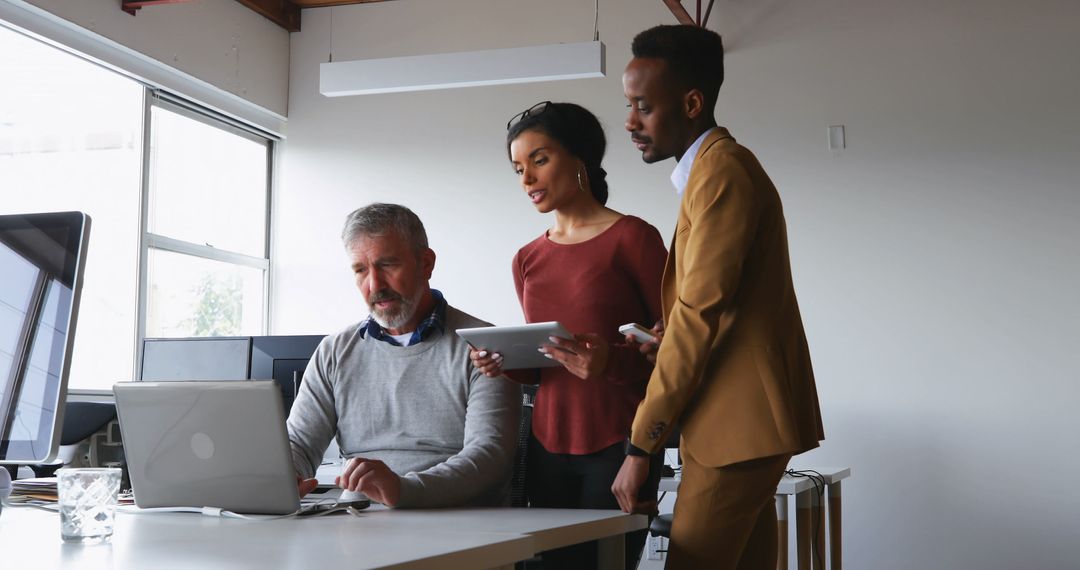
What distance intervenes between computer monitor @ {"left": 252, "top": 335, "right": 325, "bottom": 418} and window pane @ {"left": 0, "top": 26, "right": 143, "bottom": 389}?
1440 millimetres

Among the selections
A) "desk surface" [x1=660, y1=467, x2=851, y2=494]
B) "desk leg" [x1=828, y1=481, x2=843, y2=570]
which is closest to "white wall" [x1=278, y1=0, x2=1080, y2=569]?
"desk leg" [x1=828, y1=481, x2=843, y2=570]

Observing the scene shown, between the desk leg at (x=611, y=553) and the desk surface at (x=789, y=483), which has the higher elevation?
the desk leg at (x=611, y=553)

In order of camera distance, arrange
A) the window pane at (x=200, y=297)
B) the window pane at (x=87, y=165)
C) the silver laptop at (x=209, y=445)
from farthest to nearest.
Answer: the window pane at (x=200, y=297)
the window pane at (x=87, y=165)
the silver laptop at (x=209, y=445)

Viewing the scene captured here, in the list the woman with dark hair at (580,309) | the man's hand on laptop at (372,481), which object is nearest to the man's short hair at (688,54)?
the woman with dark hair at (580,309)

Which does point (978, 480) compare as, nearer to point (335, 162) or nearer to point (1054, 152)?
point (1054, 152)

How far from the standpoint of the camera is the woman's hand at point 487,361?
5.88ft

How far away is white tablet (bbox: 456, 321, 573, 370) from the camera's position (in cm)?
166

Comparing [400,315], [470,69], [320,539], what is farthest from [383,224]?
[470,69]

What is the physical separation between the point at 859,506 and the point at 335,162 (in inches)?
134

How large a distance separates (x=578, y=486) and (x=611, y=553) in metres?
0.32

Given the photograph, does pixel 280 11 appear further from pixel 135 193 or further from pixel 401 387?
pixel 401 387

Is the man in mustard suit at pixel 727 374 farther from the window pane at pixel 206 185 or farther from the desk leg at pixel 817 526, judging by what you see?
the window pane at pixel 206 185

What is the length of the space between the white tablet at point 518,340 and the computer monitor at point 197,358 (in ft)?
5.07

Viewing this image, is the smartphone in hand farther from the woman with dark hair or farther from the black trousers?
the black trousers
